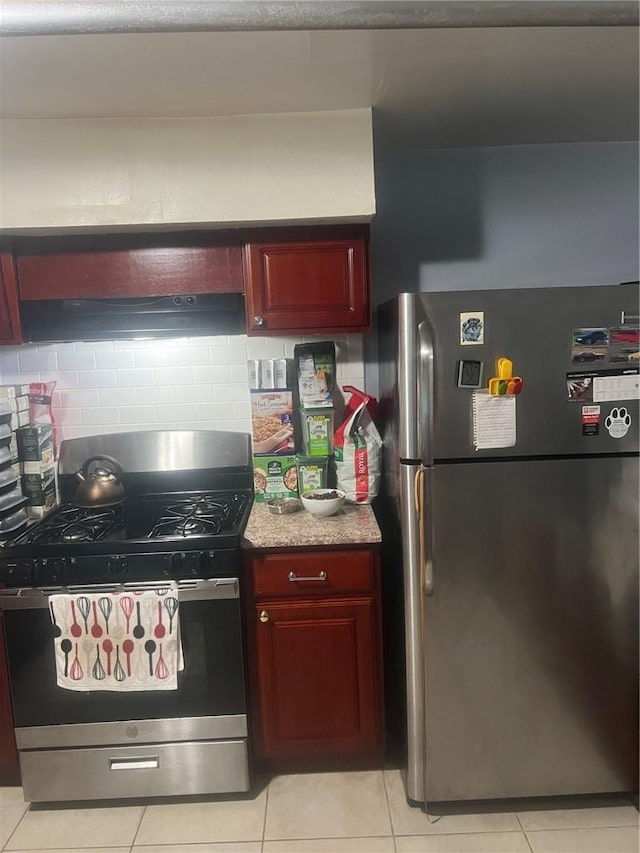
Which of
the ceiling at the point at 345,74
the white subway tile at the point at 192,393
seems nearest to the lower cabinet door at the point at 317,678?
the white subway tile at the point at 192,393

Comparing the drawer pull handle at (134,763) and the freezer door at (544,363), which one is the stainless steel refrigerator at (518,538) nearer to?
the freezer door at (544,363)

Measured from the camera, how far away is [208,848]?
184 centimetres

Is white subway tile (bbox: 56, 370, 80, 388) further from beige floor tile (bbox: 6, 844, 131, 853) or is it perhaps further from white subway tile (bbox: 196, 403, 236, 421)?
beige floor tile (bbox: 6, 844, 131, 853)

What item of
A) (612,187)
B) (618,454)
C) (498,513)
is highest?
(612,187)

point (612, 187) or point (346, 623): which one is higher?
point (612, 187)

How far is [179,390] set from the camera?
8.07 ft

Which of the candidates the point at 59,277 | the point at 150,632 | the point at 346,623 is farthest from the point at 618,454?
the point at 59,277

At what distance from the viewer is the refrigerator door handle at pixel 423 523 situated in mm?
1792

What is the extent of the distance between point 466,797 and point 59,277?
2.23 meters

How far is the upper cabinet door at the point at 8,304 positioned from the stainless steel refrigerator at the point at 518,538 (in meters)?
1.34

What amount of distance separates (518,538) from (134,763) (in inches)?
58.0

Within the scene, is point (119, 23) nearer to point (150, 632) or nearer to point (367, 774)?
point (150, 632)

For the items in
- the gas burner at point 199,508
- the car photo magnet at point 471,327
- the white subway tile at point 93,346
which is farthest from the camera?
the white subway tile at point 93,346

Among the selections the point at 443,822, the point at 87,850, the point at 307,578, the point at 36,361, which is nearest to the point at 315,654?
the point at 307,578
